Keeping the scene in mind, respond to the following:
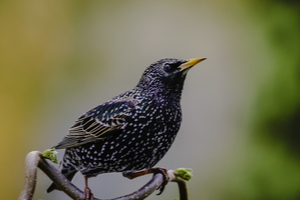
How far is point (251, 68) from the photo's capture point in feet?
5.49

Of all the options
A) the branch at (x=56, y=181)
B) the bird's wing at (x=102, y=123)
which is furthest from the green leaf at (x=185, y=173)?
the bird's wing at (x=102, y=123)

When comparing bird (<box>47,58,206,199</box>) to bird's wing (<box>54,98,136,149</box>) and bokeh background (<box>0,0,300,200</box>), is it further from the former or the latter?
bokeh background (<box>0,0,300,200</box>)

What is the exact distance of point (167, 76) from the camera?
1.14 meters

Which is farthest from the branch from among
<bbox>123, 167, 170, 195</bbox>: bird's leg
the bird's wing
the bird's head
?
the bird's head

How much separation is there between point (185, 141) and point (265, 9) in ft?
2.94

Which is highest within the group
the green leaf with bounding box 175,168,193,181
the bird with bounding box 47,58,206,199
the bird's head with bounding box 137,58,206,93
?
the bird's head with bounding box 137,58,206,93

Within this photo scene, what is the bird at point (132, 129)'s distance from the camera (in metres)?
1.08

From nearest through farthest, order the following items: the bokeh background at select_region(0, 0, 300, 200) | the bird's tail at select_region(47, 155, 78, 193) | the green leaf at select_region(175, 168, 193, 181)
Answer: the green leaf at select_region(175, 168, 193, 181) → the bird's tail at select_region(47, 155, 78, 193) → the bokeh background at select_region(0, 0, 300, 200)

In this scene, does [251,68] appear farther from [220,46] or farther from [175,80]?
[175,80]

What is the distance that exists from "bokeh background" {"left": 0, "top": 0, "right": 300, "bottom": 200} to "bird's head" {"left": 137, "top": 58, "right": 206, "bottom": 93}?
341 mm

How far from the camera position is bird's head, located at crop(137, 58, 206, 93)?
112 centimetres

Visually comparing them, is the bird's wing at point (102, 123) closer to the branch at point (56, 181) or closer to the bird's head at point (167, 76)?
the bird's head at point (167, 76)

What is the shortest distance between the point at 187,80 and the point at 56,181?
0.91m

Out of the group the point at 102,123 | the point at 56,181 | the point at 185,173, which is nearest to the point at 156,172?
the point at 185,173
